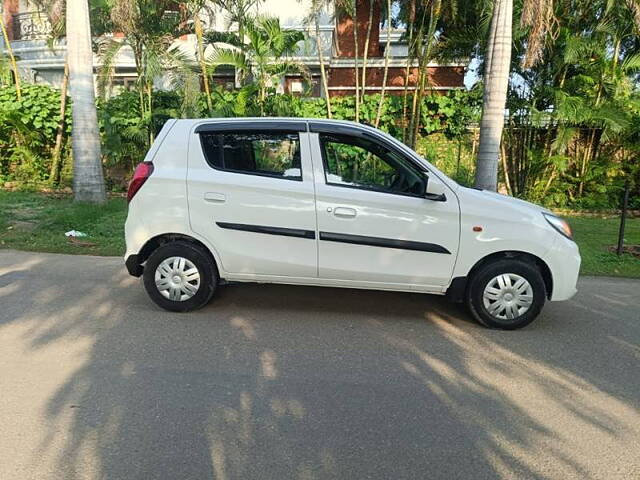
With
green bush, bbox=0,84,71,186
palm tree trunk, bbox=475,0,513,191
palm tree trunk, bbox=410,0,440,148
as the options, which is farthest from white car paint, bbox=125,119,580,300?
green bush, bbox=0,84,71,186

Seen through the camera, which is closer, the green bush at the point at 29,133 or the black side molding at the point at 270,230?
the black side molding at the point at 270,230

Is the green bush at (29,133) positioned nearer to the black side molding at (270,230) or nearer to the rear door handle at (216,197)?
the rear door handle at (216,197)

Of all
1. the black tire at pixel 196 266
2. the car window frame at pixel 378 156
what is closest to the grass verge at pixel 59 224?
the black tire at pixel 196 266

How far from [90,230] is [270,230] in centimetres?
537

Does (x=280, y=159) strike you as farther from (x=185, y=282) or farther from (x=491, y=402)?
(x=491, y=402)

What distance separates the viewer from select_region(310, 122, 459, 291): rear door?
15.0 feet

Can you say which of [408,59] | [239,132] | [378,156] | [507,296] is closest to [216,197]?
[239,132]

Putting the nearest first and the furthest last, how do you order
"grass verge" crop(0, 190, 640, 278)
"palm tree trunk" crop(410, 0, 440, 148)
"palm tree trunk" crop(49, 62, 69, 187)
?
"grass verge" crop(0, 190, 640, 278), "palm tree trunk" crop(410, 0, 440, 148), "palm tree trunk" crop(49, 62, 69, 187)

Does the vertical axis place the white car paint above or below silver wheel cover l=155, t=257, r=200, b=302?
above

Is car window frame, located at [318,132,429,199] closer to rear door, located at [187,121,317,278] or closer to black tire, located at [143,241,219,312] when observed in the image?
rear door, located at [187,121,317,278]

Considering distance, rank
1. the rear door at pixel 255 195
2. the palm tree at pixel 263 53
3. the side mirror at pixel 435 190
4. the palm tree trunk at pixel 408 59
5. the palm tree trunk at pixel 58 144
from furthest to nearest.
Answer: the palm tree trunk at pixel 58 144 < the palm tree at pixel 263 53 < the palm tree trunk at pixel 408 59 < the rear door at pixel 255 195 < the side mirror at pixel 435 190

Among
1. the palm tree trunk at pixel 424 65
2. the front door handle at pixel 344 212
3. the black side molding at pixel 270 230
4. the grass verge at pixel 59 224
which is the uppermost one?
the palm tree trunk at pixel 424 65

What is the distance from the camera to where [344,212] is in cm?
459

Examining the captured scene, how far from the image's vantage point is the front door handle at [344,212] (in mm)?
4582
